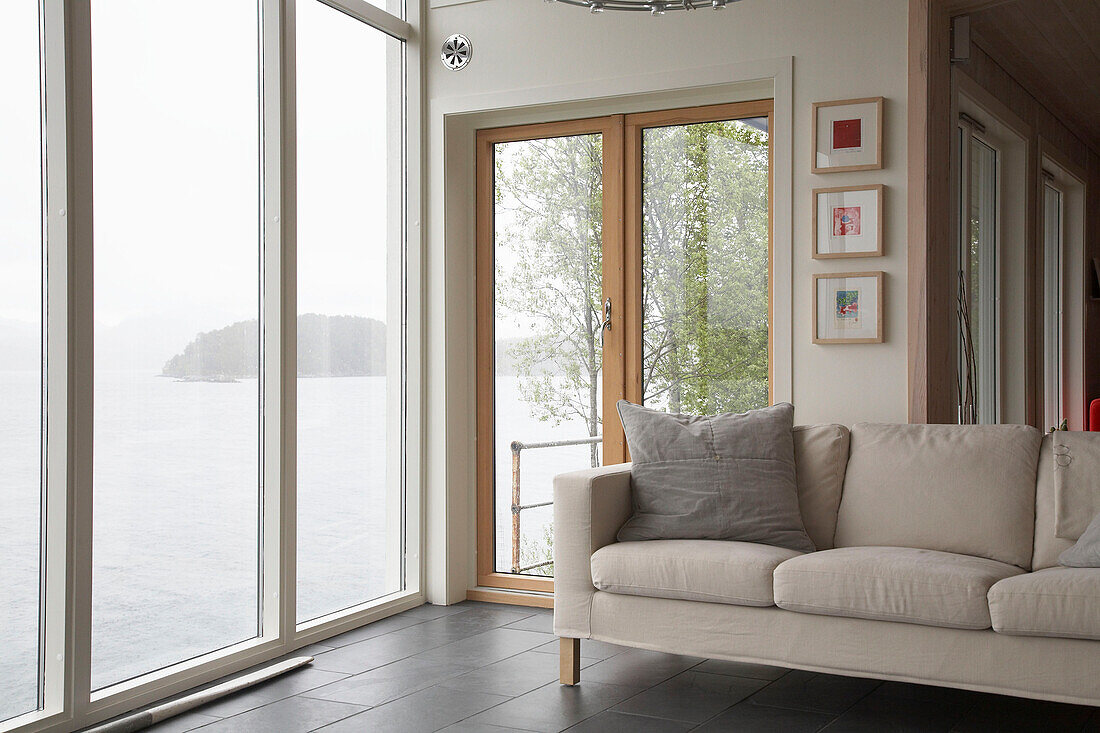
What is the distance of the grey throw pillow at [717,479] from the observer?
353cm

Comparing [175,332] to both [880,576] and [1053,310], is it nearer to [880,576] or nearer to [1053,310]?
[880,576]

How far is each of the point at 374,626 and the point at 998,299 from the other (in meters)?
3.69

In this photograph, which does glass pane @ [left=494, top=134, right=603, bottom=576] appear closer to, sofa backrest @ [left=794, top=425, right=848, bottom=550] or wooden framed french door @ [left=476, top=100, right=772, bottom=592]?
wooden framed french door @ [left=476, top=100, right=772, bottom=592]

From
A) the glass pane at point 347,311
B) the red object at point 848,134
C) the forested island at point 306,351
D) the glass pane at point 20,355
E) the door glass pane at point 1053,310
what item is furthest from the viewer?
the door glass pane at point 1053,310

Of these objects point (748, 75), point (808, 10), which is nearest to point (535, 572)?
point (748, 75)

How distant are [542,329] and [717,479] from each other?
4.99ft

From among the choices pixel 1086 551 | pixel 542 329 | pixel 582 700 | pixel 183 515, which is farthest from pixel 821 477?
pixel 183 515

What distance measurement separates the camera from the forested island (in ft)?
12.0

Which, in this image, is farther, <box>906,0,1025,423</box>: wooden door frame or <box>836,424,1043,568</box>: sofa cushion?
<box>906,0,1025,423</box>: wooden door frame

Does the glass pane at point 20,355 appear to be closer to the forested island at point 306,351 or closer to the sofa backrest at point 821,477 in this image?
the forested island at point 306,351

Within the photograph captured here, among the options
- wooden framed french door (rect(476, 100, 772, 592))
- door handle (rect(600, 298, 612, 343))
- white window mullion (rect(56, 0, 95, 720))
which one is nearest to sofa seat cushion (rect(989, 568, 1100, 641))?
wooden framed french door (rect(476, 100, 772, 592))

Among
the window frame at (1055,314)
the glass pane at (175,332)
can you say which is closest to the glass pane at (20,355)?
the glass pane at (175,332)

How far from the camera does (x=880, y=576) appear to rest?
302 centimetres

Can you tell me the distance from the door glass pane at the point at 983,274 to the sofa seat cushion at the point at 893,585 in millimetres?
2244
